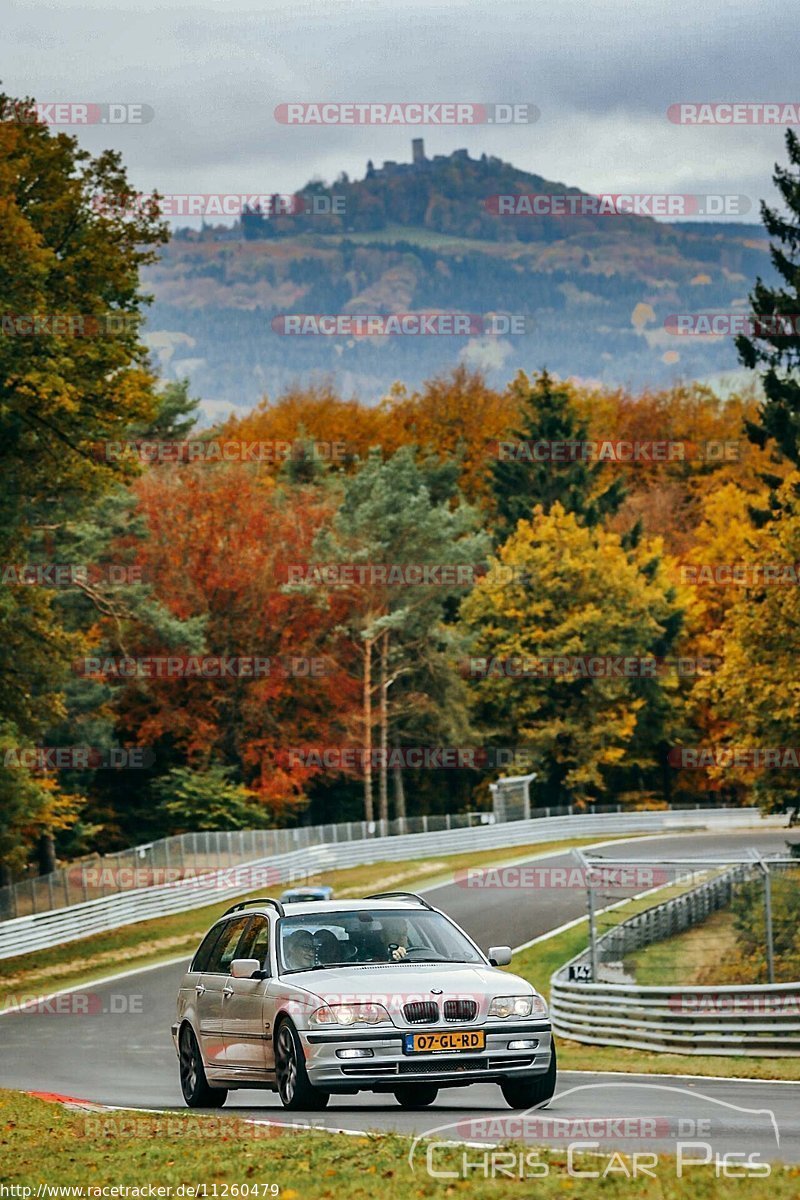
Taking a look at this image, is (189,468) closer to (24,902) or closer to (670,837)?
(670,837)

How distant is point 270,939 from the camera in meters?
14.0

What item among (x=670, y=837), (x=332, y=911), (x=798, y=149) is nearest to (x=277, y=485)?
→ (x=670, y=837)

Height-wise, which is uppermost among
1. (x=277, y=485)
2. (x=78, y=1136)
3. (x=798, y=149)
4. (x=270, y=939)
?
(x=798, y=149)

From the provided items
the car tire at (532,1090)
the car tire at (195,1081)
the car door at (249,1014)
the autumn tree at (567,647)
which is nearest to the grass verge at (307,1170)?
the car door at (249,1014)

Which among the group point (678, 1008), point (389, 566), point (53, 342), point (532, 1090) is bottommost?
point (678, 1008)

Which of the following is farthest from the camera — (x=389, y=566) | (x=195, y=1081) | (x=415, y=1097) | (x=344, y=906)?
(x=389, y=566)

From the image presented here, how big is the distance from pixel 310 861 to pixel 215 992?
44.7 meters

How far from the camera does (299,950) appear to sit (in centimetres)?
1380

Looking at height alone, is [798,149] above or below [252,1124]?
above

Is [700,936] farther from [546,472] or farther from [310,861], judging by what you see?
[546,472]

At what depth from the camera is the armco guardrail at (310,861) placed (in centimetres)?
4491

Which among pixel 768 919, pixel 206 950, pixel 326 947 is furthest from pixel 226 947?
pixel 768 919

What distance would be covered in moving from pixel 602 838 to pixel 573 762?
9708mm

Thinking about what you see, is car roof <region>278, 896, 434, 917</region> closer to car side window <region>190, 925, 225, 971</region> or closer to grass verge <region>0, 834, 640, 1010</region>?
car side window <region>190, 925, 225, 971</region>
